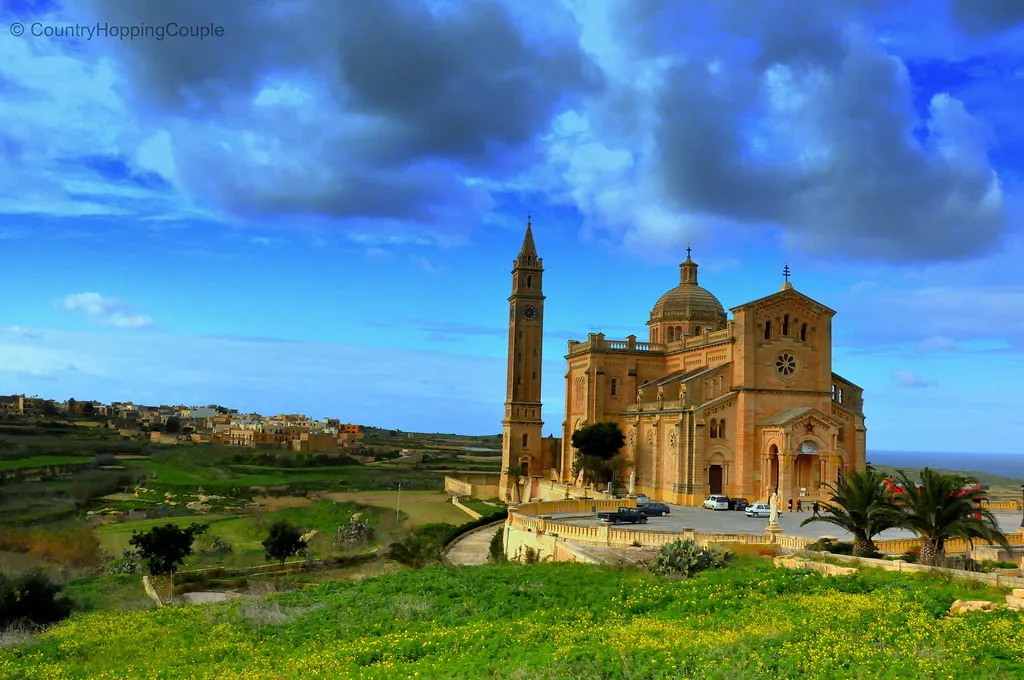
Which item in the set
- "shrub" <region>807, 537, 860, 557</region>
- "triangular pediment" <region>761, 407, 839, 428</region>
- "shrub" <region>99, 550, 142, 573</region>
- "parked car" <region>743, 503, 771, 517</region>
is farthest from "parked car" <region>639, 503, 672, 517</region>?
"shrub" <region>99, 550, 142, 573</region>

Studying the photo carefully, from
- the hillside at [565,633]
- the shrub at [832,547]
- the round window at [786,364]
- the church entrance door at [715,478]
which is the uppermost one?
the round window at [786,364]

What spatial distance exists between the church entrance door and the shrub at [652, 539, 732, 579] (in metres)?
24.7

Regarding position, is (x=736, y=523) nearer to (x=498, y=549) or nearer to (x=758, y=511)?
(x=758, y=511)

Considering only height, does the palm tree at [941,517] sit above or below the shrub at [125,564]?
above

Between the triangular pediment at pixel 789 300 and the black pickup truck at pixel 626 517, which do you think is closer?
the black pickup truck at pixel 626 517

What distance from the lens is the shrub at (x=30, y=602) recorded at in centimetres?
2156

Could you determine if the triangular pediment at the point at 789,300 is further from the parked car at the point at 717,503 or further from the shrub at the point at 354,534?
the shrub at the point at 354,534

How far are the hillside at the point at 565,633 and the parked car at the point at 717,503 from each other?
845 inches

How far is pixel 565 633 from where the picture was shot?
16.4 metres

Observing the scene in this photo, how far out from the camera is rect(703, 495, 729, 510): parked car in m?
44.3

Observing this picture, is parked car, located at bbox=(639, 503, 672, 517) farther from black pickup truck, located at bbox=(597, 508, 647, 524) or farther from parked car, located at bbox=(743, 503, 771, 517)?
parked car, located at bbox=(743, 503, 771, 517)

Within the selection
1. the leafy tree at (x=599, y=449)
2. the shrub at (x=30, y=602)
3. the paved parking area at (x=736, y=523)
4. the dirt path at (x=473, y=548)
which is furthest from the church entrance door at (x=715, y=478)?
the shrub at (x=30, y=602)

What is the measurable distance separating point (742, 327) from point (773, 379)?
3.41 m

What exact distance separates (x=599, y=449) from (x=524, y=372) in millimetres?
14350
